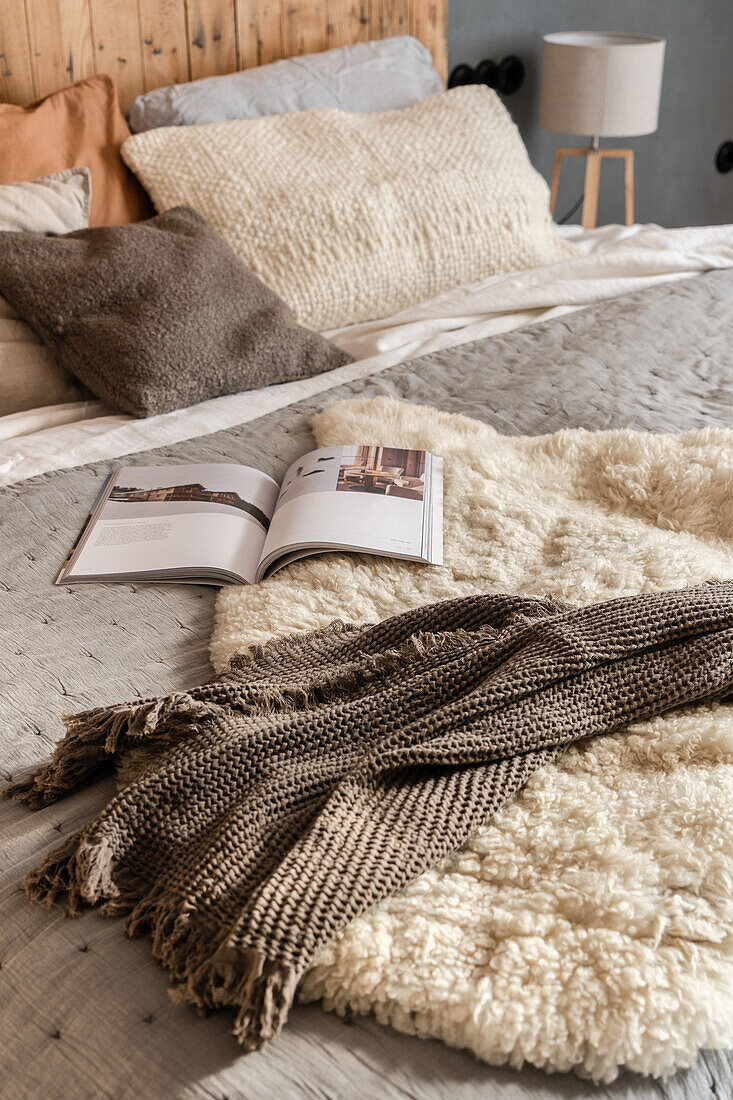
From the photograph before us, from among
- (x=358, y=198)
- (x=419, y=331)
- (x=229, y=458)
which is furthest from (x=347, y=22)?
(x=229, y=458)

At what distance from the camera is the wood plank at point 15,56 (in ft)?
5.91

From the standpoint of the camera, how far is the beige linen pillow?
5.02 feet

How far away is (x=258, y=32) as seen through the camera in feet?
7.30

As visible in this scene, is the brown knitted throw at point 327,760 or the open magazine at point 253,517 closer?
the brown knitted throw at point 327,760

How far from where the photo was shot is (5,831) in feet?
2.41

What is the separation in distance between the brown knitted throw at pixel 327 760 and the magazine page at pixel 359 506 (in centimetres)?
17

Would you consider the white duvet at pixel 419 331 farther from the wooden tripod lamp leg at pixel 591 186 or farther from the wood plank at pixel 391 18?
the wood plank at pixel 391 18

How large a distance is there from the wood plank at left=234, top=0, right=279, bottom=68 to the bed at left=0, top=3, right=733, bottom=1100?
0.01 meters

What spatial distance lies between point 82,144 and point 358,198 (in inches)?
20.9

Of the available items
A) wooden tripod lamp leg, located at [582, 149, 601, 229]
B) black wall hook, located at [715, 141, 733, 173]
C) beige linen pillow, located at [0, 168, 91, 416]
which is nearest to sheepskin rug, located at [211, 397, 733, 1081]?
beige linen pillow, located at [0, 168, 91, 416]

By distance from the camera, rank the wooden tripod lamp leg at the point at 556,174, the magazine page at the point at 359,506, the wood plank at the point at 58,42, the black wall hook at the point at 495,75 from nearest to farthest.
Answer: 1. the magazine page at the point at 359,506
2. the wood plank at the point at 58,42
3. the black wall hook at the point at 495,75
4. the wooden tripod lamp leg at the point at 556,174

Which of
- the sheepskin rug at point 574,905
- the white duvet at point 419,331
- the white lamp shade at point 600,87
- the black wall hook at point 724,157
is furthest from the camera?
the black wall hook at point 724,157

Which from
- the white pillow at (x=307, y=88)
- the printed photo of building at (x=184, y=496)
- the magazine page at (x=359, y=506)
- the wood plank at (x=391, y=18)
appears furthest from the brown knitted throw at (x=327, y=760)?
the wood plank at (x=391, y=18)

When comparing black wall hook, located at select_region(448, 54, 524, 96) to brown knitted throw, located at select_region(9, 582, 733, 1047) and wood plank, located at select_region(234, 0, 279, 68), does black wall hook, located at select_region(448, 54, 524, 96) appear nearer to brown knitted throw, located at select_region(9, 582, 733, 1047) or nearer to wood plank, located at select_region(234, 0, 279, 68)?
wood plank, located at select_region(234, 0, 279, 68)
